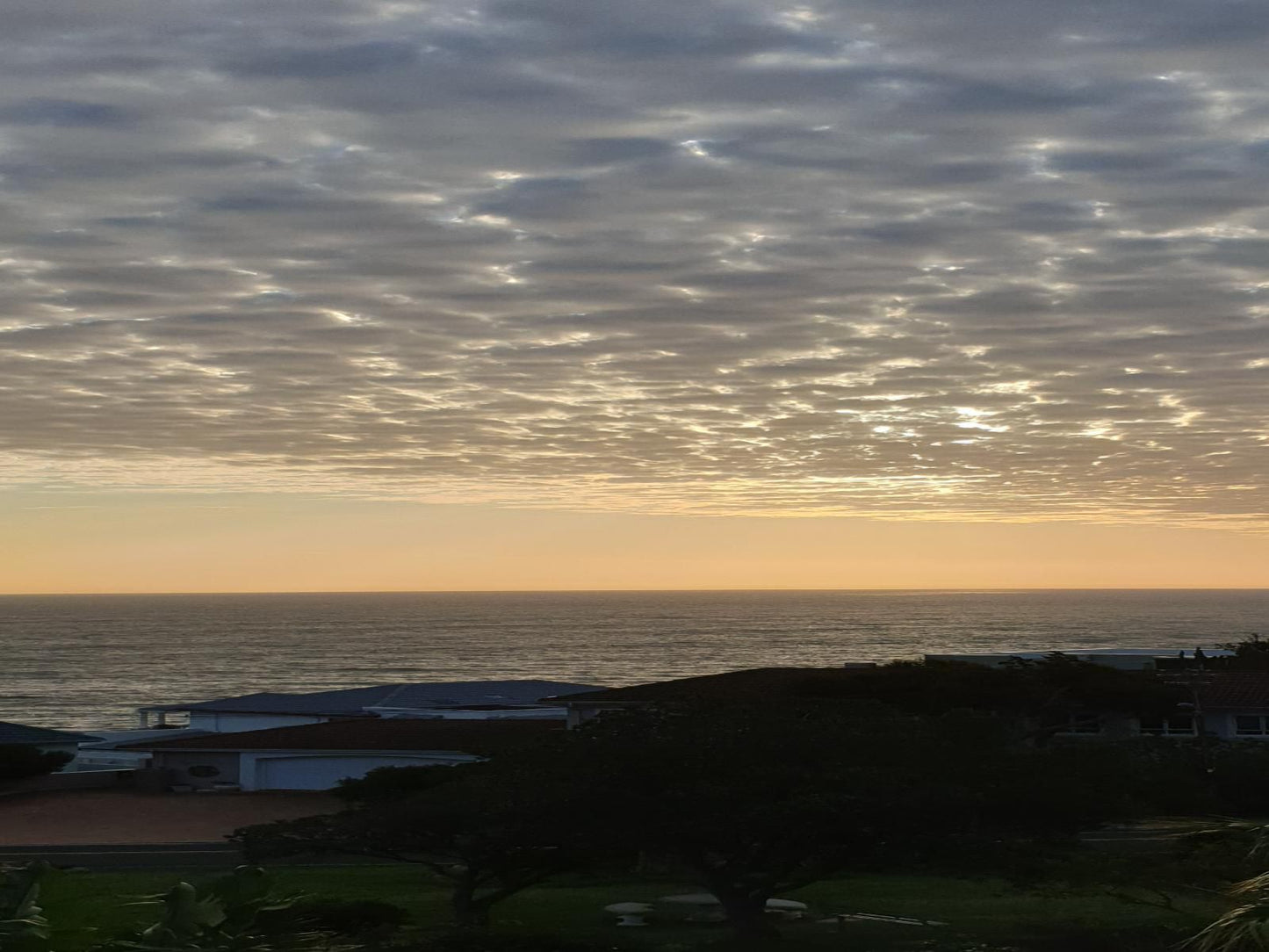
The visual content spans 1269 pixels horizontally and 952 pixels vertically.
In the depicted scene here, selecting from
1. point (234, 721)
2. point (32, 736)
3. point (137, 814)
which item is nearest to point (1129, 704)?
point (137, 814)

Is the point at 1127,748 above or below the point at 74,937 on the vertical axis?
below

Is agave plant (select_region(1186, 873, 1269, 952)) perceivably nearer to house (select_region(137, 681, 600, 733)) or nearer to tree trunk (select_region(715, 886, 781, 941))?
tree trunk (select_region(715, 886, 781, 941))

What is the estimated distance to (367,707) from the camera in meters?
72.4

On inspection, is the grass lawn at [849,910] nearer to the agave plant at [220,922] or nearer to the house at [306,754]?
the agave plant at [220,922]

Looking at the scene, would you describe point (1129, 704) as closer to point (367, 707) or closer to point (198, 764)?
point (198, 764)

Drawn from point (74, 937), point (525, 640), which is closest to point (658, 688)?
point (74, 937)

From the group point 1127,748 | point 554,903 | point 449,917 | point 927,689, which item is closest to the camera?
point 449,917

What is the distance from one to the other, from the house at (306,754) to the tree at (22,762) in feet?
12.1

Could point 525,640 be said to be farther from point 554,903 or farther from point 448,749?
point 554,903

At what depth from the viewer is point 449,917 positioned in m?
25.5

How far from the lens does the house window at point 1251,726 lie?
48094mm

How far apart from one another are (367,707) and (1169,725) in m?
39.6

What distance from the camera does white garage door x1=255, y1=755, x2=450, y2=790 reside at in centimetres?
4884

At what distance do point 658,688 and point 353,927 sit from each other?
31.8 metres
